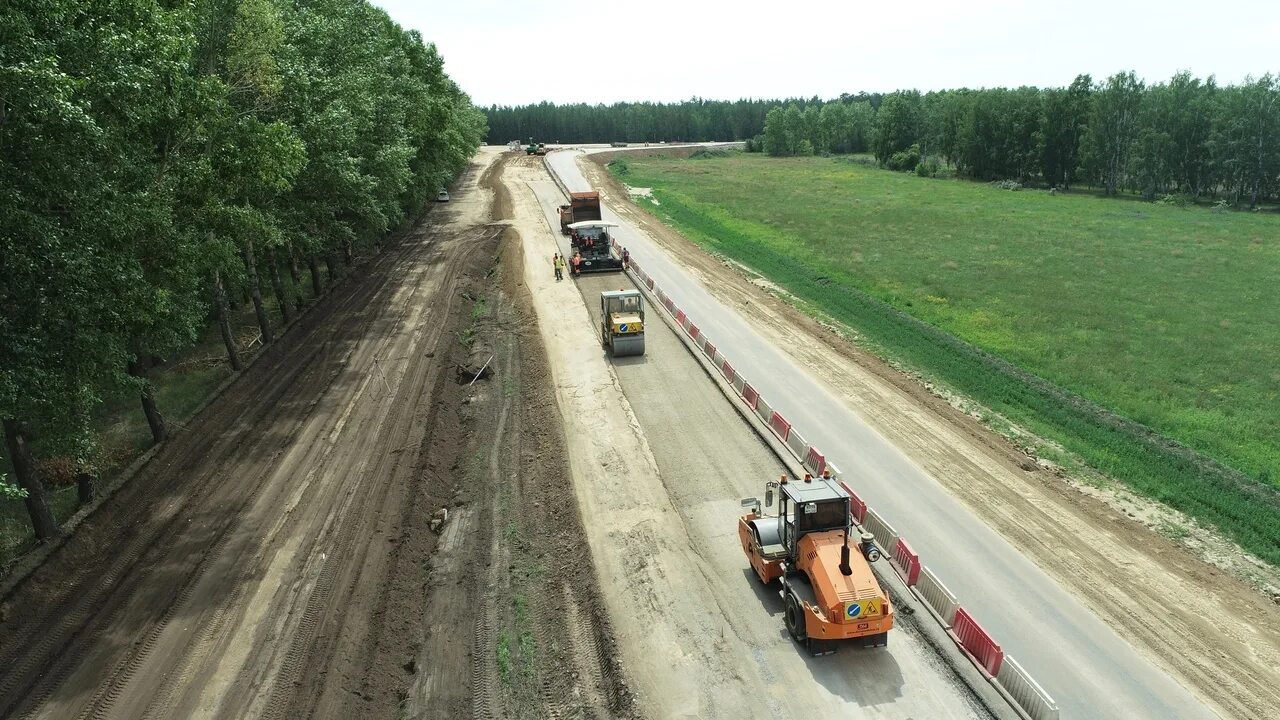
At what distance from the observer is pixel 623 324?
1192 inches

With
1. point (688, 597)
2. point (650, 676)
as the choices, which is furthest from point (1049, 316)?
point (650, 676)

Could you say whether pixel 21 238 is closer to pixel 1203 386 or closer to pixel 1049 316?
pixel 1203 386

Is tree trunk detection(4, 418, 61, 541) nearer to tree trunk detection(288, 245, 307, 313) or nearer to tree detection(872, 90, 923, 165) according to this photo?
tree trunk detection(288, 245, 307, 313)

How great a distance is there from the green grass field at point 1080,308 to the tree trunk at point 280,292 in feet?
88.6

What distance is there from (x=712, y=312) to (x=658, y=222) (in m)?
27.2

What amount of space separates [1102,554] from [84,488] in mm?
26399

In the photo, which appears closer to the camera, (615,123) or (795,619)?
(795,619)

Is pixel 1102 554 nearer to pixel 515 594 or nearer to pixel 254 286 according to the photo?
pixel 515 594

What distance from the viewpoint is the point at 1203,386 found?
2875 centimetres

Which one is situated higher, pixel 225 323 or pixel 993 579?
pixel 225 323

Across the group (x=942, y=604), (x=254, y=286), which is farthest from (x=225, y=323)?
(x=942, y=604)

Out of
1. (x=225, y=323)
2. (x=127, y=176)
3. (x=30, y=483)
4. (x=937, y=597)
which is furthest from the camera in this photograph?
(x=225, y=323)

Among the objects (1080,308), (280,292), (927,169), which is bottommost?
(1080,308)

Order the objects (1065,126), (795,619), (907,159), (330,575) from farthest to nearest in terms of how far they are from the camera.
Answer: (907,159) → (1065,126) → (330,575) → (795,619)
